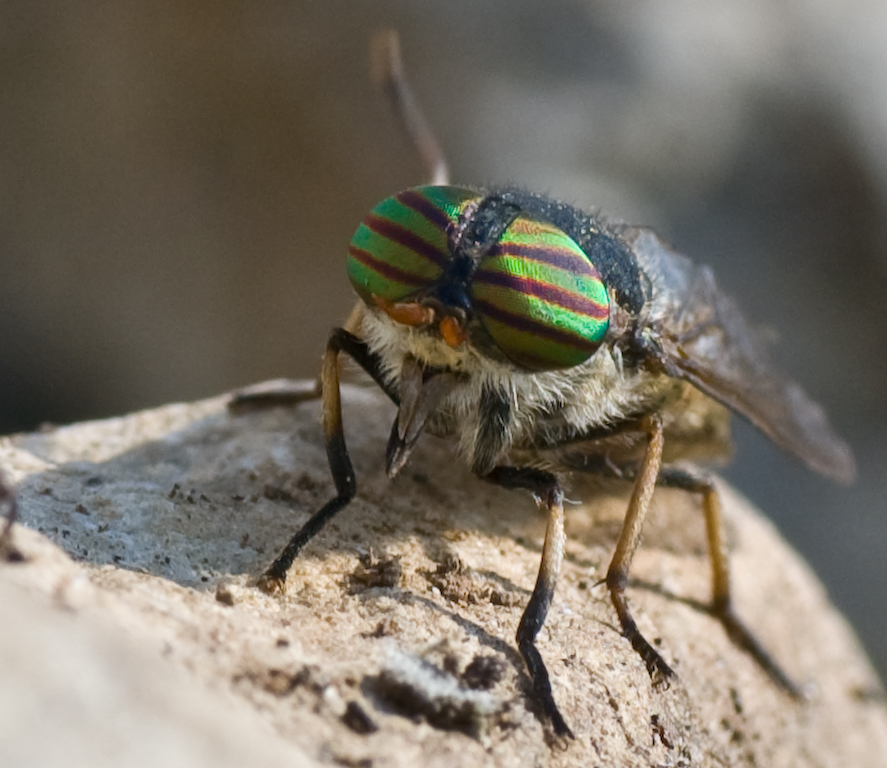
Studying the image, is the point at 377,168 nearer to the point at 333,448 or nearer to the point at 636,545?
the point at 333,448

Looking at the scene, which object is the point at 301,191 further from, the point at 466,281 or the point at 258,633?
the point at 258,633

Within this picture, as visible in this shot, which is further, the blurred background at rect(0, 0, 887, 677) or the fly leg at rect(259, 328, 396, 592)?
the blurred background at rect(0, 0, 887, 677)

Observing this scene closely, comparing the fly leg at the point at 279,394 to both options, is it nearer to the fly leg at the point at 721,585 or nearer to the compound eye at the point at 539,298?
the compound eye at the point at 539,298

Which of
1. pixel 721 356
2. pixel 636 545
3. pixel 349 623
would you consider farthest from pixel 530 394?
pixel 721 356

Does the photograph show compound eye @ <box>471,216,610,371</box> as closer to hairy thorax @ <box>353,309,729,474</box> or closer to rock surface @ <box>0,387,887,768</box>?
hairy thorax @ <box>353,309,729,474</box>

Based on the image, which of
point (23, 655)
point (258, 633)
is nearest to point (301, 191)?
point (258, 633)

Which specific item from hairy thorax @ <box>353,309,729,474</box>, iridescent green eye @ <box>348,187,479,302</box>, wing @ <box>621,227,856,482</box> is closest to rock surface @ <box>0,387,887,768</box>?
hairy thorax @ <box>353,309,729,474</box>

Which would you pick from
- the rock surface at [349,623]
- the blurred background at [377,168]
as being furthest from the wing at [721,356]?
the blurred background at [377,168]
